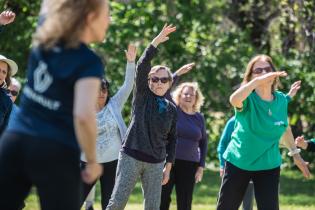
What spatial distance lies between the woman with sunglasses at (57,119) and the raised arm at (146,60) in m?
2.66

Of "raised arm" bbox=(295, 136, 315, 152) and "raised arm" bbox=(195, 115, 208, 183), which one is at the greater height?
"raised arm" bbox=(295, 136, 315, 152)

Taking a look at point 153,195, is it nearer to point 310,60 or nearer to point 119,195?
point 119,195

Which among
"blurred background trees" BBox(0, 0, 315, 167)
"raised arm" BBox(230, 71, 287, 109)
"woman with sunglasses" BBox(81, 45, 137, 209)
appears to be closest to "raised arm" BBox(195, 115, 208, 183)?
"woman with sunglasses" BBox(81, 45, 137, 209)

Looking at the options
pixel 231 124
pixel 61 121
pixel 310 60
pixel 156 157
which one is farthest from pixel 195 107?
pixel 310 60

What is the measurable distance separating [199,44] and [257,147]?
10.7 meters

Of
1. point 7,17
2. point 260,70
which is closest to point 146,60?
point 260,70

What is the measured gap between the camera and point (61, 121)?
4.03 metres

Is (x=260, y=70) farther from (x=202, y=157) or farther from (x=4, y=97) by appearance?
(x=4, y=97)

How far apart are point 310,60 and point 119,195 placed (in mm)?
9653

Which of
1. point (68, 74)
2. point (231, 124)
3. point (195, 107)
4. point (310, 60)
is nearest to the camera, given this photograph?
point (68, 74)

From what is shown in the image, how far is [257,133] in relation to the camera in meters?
6.81

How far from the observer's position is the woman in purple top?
873 cm

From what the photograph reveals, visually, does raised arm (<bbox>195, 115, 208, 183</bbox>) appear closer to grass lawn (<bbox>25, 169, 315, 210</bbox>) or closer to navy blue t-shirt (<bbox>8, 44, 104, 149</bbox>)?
grass lawn (<bbox>25, 169, 315, 210</bbox>)

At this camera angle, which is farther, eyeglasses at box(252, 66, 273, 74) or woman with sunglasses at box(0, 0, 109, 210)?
eyeglasses at box(252, 66, 273, 74)
